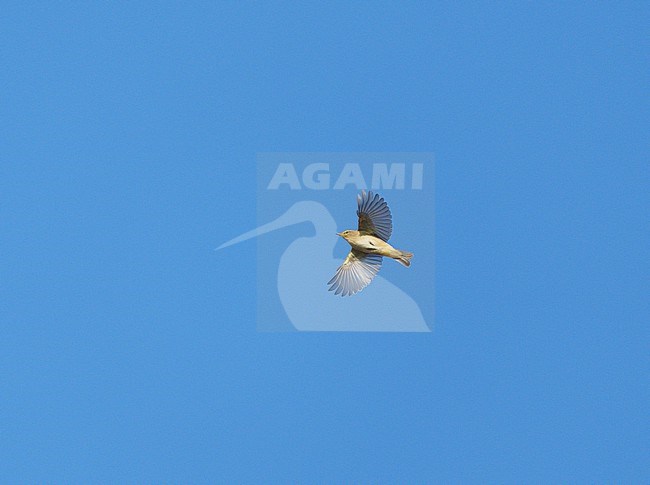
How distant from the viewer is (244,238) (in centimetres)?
299

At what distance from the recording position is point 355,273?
2.64 metres

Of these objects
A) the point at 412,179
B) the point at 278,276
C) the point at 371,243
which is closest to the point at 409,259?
the point at 371,243

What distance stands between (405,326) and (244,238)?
2.39ft

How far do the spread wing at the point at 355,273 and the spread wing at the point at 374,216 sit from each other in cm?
10

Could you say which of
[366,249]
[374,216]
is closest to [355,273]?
[366,249]

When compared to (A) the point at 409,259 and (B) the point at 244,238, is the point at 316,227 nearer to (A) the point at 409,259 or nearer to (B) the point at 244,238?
(B) the point at 244,238

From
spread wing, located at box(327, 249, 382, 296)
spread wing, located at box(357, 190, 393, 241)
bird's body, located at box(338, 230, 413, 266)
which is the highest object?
spread wing, located at box(357, 190, 393, 241)

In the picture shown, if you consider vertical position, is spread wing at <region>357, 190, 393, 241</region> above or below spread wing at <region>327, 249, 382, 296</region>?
above

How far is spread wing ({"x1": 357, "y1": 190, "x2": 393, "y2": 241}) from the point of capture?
2508mm

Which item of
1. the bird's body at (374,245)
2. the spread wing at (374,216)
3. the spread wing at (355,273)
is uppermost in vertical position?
the spread wing at (374,216)

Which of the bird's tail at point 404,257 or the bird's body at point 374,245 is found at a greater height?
the bird's body at point 374,245

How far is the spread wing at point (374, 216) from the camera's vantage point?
2508mm

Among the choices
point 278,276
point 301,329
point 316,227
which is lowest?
point 301,329

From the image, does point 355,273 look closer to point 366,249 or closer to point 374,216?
point 366,249
